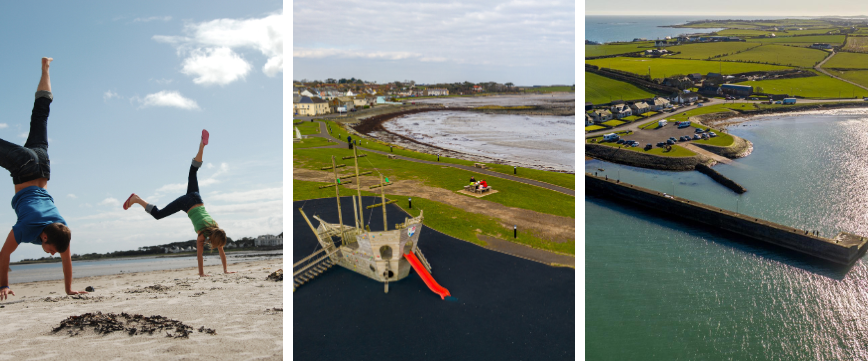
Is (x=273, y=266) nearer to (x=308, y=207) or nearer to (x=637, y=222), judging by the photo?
(x=308, y=207)

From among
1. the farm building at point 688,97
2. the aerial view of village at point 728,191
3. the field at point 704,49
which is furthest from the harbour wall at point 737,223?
the field at point 704,49

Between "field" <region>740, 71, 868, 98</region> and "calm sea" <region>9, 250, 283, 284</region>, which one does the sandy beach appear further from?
"field" <region>740, 71, 868, 98</region>

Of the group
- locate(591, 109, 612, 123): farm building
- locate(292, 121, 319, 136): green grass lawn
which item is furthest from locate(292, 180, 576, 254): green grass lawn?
locate(591, 109, 612, 123): farm building

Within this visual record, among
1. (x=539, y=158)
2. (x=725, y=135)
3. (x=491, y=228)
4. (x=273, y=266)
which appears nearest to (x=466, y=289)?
(x=491, y=228)

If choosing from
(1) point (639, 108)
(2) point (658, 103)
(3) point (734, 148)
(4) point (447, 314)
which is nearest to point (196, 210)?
(4) point (447, 314)

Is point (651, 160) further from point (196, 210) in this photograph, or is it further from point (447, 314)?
point (196, 210)
